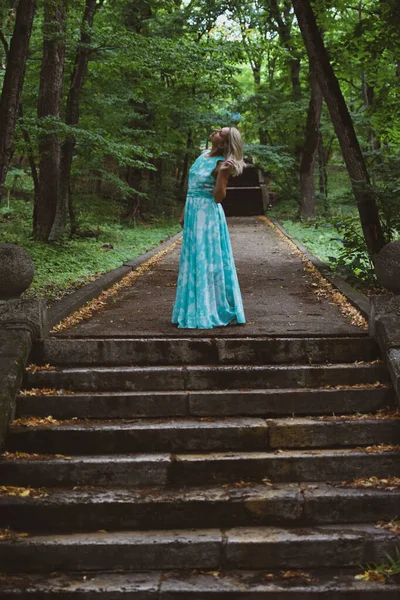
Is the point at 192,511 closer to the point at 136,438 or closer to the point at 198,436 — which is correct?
the point at 198,436

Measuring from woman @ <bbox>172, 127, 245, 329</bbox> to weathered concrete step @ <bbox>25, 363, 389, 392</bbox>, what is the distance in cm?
106

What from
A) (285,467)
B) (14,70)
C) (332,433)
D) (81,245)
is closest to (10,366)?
(285,467)

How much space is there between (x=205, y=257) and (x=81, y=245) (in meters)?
8.74

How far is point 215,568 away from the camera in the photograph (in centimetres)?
425

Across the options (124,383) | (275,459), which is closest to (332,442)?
(275,459)

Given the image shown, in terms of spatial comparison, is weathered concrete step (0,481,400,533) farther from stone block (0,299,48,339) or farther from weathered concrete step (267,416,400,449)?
stone block (0,299,48,339)

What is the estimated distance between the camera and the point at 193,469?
4.85 meters

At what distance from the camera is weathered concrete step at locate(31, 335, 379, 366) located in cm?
596

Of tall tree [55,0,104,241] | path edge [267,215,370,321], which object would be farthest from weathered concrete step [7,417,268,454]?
tall tree [55,0,104,241]

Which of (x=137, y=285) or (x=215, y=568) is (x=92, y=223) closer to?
(x=137, y=285)

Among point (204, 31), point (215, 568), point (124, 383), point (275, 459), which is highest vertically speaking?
point (204, 31)
